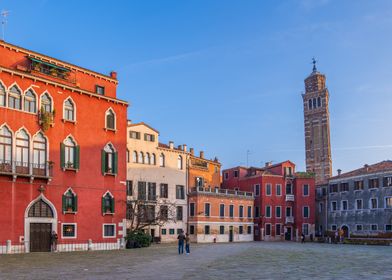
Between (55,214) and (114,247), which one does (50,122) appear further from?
(114,247)

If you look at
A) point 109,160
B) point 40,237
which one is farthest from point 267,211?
point 40,237

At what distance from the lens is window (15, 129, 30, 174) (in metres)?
32.2

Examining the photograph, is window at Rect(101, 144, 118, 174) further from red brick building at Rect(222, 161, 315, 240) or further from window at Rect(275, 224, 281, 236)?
window at Rect(275, 224, 281, 236)

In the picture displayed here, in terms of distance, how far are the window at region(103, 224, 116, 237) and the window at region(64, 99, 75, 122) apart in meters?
8.43

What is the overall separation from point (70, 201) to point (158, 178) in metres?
20.8

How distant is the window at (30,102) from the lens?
33.2 meters

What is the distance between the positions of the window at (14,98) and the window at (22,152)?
→ 1661 mm

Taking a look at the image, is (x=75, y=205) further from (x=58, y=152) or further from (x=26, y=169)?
(x=26, y=169)

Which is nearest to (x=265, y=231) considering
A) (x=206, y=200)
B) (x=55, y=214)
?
(x=206, y=200)

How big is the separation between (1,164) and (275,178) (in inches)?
1707

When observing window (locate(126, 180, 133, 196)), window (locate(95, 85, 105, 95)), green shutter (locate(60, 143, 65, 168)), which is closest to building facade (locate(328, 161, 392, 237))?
window (locate(126, 180, 133, 196))

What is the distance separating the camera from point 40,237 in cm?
3322

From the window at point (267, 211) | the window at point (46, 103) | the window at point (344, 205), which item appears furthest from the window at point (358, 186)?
the window at point (46, 103)

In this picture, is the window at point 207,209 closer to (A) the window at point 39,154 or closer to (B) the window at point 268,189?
(B) the window at point 268,189
